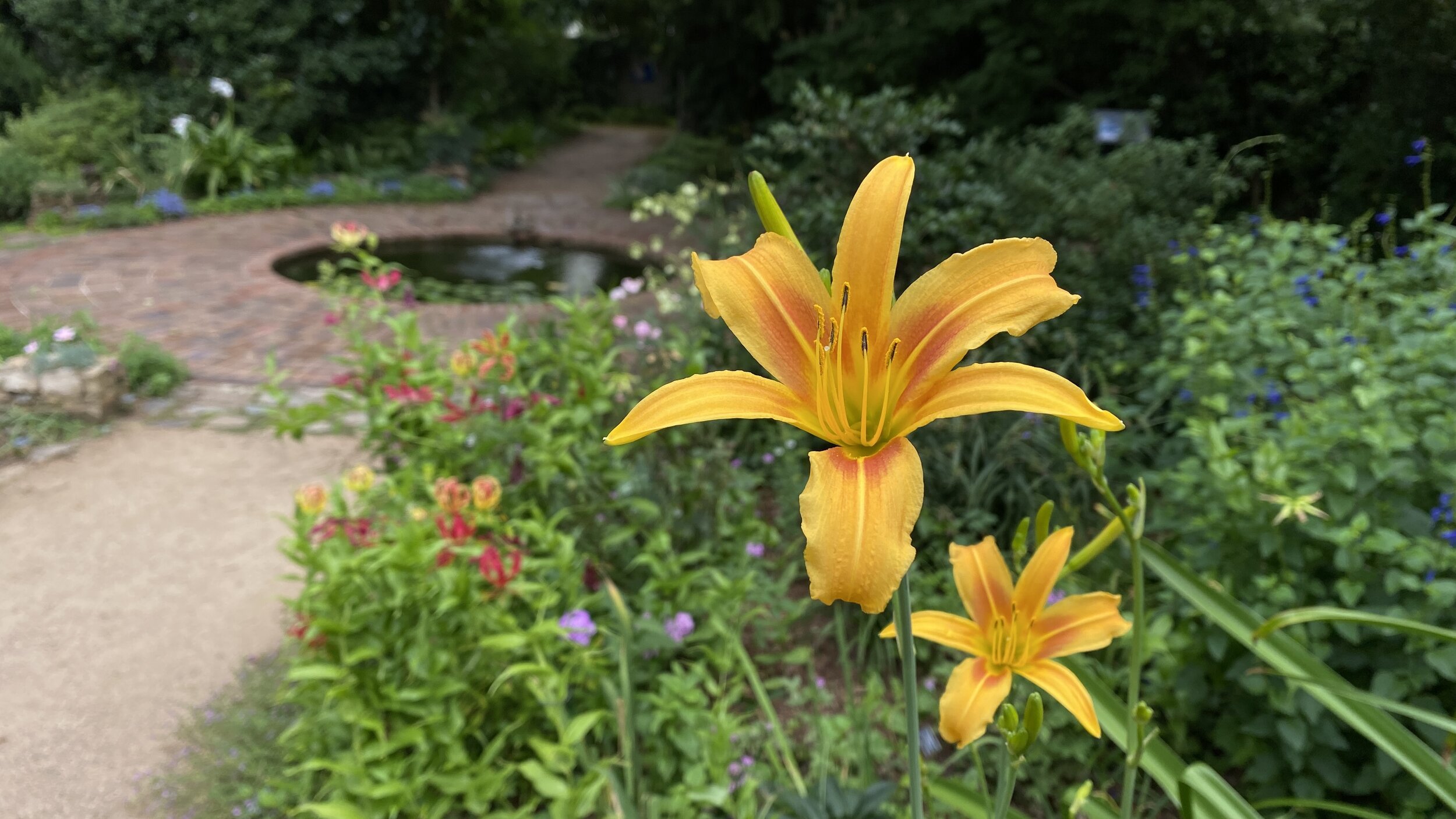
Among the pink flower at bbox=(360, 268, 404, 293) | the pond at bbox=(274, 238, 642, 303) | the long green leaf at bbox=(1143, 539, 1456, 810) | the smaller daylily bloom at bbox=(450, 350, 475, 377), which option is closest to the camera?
the long green leaf at bbox=(1143, 539, 1456, 810)

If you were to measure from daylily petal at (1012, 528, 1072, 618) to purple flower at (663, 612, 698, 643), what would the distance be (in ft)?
3.81

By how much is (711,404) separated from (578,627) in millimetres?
1234

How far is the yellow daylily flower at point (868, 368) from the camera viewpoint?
0.57 m

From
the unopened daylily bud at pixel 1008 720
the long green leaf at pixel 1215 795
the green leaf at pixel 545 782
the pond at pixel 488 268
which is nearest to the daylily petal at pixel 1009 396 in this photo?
the unopened daylily bud at pixel 1008 720

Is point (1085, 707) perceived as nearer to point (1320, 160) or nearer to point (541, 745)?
point (541, 745)

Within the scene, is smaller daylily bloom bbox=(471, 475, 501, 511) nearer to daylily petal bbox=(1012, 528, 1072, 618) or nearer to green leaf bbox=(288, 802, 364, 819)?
green leaf bbox=(288, 802, 364, 819)

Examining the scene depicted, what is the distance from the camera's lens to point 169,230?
777cm

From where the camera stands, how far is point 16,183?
25.7 ft

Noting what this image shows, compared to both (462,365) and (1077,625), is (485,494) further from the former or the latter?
(1077,625)

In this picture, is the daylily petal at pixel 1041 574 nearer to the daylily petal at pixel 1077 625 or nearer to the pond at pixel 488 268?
the daylily petal at pixel 1077 625

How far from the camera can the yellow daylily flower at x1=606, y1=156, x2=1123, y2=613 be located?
568 mm

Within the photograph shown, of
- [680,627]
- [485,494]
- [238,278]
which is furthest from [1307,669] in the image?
[238,278]

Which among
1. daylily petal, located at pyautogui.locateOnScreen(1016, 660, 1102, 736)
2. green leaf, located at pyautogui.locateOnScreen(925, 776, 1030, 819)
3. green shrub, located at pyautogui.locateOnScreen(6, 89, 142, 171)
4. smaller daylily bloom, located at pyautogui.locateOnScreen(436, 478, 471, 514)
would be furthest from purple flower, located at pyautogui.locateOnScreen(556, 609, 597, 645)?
green shrub, located at pyautogui.locateOnScreen(6, 89, 142, 171)

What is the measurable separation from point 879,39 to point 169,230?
726 centimetres
